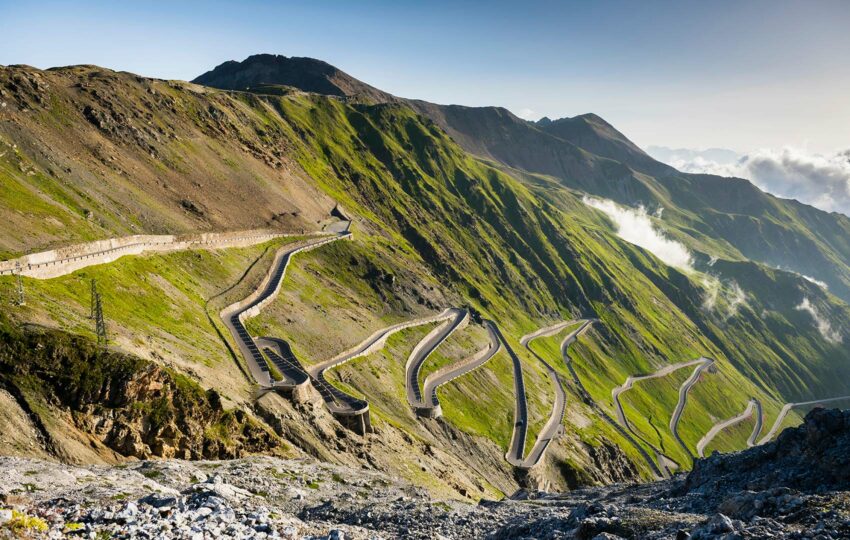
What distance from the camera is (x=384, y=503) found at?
126ft

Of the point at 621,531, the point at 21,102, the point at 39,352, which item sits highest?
the point at 21,102

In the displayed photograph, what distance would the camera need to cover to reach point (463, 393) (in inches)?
4473

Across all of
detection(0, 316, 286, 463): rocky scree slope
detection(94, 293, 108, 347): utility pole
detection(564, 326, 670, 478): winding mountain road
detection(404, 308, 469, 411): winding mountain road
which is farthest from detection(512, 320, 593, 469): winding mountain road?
detection(94, 293, 108, 347): utility pole

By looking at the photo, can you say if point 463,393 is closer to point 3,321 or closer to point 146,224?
point 146,224

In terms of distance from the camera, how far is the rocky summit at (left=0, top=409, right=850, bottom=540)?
21609mm

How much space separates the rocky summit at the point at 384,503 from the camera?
2161cm

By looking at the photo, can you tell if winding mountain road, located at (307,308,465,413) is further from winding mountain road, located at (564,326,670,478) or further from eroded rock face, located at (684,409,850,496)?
winding mountain road, located at (564,326,670,478)

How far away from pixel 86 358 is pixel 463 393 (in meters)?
82.7

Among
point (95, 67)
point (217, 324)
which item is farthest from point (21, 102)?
point (217, 324)

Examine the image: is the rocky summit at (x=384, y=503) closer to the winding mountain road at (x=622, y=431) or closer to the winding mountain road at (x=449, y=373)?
the winding mountain road at (x=449, y=373)

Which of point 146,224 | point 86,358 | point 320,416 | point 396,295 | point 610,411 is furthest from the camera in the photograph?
point 610,411

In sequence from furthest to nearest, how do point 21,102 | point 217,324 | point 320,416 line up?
point 21,102, point 217,324, point 320,416

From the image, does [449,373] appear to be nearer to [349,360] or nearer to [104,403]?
[349,360]

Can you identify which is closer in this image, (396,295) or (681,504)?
(681,504)
